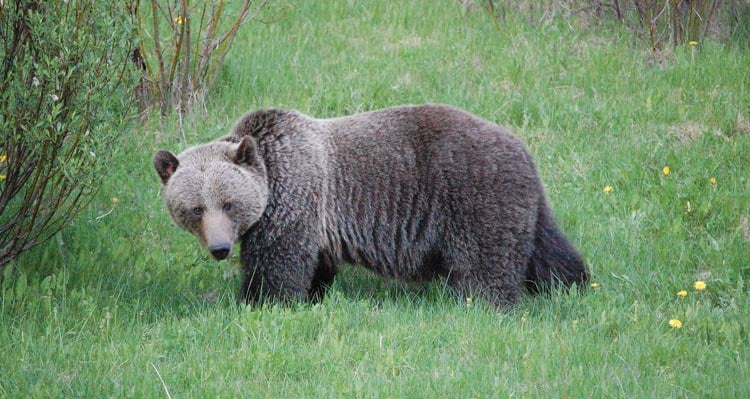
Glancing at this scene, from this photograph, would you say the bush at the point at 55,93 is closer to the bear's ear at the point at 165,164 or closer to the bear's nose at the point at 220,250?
the bear's ear at the point at 165,164

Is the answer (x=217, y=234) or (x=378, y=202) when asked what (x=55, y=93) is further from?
(x=378, y=202)

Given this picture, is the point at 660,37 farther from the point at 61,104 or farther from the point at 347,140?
the point at 61,104

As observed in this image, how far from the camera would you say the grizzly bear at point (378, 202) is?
22.2ft

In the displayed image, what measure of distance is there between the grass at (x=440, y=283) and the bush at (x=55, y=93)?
0.68 m

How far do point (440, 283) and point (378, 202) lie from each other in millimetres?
802

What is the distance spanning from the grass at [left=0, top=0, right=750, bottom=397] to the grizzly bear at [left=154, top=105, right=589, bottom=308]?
0.27 m

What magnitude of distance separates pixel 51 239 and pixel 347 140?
239cm

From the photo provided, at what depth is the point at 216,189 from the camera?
264 inches

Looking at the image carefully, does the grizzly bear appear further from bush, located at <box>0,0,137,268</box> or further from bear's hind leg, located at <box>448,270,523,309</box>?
bush, located at <box>0,0,137,268</box>

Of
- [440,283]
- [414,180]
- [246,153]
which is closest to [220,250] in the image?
[246,153]

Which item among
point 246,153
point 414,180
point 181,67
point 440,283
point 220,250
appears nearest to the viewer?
point 220,250

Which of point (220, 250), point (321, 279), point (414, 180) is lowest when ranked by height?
point (321, 279)

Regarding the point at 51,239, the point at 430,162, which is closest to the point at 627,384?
the point at 430,162

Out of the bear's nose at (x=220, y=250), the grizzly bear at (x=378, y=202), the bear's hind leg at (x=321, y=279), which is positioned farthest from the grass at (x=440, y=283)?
the bear's nose at (x=220, y=250)
